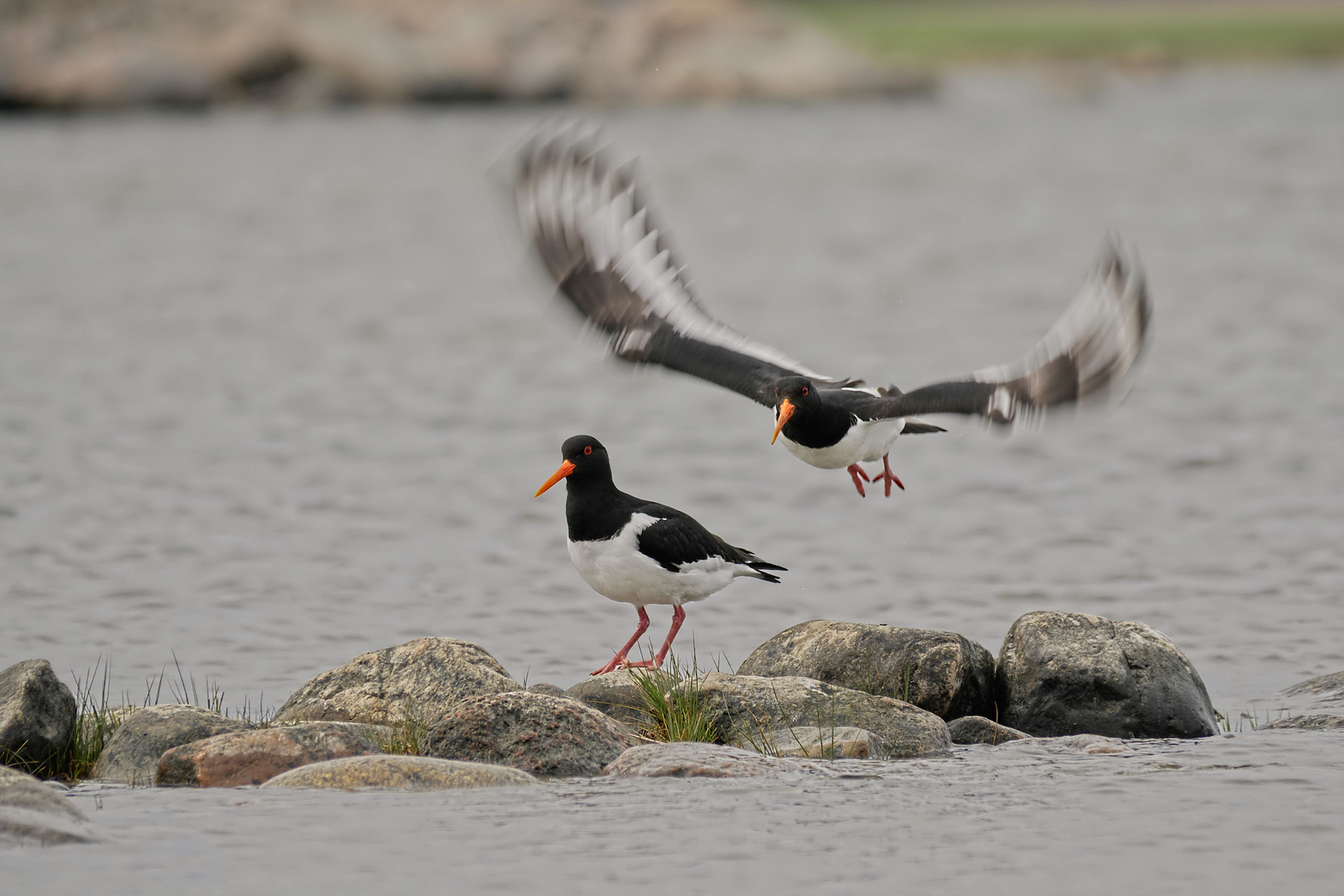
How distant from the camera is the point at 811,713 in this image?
1078 cm

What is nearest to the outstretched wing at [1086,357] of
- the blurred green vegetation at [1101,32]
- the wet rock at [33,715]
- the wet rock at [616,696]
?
the wet rock at [616,696]

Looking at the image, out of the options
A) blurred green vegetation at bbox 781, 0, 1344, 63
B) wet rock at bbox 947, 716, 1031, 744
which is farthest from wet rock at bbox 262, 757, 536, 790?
blurred green vegetation at bbox 781, 0, 1344, 63

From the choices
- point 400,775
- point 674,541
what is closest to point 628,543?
point 674,541

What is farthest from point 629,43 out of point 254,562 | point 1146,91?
point 254,562

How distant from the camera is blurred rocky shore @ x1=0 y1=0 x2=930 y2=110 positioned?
73875mm

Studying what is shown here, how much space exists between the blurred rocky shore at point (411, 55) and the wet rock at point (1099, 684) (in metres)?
68.3

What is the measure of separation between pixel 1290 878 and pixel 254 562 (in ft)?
35.9

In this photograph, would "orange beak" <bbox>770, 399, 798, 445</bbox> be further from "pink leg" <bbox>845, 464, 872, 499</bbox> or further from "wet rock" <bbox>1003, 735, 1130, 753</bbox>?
"wet rock" <bbox>1003, 735, 1130, 753</bbox>

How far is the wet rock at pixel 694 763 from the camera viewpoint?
32.3 feet

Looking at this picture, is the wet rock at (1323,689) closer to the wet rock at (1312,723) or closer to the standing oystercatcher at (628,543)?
the wet rock at (1312,723)

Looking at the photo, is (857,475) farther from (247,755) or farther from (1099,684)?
(247,755)

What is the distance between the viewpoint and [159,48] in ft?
243

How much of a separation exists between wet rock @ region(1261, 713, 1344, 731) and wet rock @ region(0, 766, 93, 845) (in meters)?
7.24

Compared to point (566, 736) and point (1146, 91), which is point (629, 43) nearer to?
point (1146, 91)
